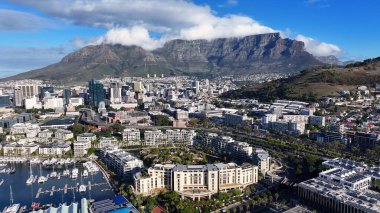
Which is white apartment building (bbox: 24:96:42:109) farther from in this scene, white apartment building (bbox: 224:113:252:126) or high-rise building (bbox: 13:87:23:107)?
white apartment building (bbox: 224:113:252:126)

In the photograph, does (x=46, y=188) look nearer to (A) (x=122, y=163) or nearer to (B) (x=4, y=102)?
(A) (x=122, y=163)

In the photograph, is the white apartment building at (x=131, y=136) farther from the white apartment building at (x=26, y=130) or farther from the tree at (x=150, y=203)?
the tree at (x=150, y=203)

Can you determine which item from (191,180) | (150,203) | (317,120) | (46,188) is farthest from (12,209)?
(317,120)

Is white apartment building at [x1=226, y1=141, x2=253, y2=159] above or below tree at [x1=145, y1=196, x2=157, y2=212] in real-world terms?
above

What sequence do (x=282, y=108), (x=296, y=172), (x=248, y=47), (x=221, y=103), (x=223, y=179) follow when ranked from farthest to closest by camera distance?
(x=248, y=47) → (x=221, y=103) → (x=282, y=108) → (x=296, y=172) → (x=223, y=179)

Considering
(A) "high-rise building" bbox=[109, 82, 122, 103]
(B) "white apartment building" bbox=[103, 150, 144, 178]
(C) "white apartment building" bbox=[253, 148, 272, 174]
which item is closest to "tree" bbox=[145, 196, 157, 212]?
(B) "white apartment building" bbox=[103, 150, 144, 178]

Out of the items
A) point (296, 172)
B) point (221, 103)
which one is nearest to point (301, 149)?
point (296, 172)

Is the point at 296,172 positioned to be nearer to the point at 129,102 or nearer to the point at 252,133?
the point at 252,133
